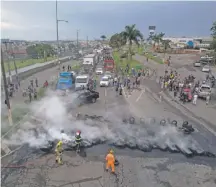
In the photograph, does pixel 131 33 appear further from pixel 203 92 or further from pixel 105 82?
pixel 203 92

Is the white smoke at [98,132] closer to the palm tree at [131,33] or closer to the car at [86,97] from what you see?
the car at [86,97]

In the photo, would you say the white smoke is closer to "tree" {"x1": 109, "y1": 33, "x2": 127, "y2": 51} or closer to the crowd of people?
the crowd of people

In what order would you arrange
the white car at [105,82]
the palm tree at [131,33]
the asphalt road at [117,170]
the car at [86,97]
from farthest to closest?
the palm tree at [131,33] < the white car at [105,82] < the car at [86,97] < the asphalt road at [117,170]

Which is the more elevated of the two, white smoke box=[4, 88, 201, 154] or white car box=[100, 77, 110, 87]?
white car box=[100, 77, 110, 87]

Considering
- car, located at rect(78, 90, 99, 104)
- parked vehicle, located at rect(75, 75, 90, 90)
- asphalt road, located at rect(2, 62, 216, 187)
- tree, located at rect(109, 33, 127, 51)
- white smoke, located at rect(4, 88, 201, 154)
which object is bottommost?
asphalt road, located at rect(2, 62, 216, 187)

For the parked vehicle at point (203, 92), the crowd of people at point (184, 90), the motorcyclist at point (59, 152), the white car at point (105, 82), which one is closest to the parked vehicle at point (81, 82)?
the white car at point (105, 82)

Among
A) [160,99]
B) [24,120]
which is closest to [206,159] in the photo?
[24,120]

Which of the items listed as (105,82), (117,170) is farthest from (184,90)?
(117,170)

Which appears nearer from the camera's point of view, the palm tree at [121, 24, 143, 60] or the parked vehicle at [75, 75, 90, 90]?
the parked vehicle at [75, 75, 90, 90]

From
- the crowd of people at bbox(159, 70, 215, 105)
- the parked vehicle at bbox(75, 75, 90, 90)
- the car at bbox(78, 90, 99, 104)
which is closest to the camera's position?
the car at bbox(78, 90, 99, 104)

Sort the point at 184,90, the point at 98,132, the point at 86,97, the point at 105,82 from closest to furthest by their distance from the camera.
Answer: the point at 98,132 → the point at 86,97 → the point at 184,90 → the point at 105,82

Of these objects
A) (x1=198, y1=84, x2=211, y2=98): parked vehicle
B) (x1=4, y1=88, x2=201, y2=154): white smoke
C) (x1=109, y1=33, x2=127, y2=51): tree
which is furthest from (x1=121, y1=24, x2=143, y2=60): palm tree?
(x1=4, y1=88, x2=201, y2=154): white smoke
